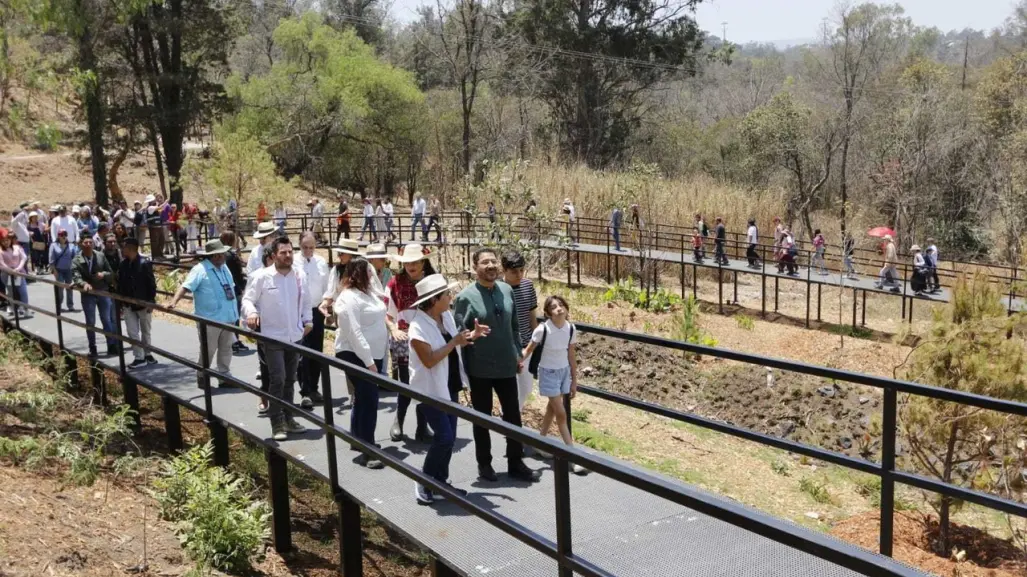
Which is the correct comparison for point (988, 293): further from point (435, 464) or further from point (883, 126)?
point (883, 126)

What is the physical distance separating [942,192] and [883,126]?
15.4 ft

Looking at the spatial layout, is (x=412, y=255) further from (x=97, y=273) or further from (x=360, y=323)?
(x=97, y=273)

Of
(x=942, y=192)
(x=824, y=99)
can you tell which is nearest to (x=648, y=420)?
(x=942, y=192)

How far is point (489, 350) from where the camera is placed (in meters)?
5.76

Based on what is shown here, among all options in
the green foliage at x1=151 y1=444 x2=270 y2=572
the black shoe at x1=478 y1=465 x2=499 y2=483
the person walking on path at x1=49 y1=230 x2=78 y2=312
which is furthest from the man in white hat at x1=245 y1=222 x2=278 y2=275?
the person walking on path at x1=49 y1=230 x2=78 y2=312

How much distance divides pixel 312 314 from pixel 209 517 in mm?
2418

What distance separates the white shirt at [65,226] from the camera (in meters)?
17.9

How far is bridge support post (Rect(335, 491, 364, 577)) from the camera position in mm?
5750

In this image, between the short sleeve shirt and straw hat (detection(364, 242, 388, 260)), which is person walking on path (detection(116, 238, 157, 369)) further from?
straw hat (detection(364, 242, 388, 260))

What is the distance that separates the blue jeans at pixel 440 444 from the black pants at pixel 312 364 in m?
2.54

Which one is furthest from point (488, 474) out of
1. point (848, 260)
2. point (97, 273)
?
point (848, 260)

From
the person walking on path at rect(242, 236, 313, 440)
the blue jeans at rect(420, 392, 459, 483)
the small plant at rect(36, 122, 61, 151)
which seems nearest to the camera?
the blue jeans at rect(420, 392, 459, 483)

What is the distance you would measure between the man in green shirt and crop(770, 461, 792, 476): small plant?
6.78 m

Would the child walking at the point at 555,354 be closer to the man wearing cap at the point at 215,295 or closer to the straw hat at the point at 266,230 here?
the man wearing cap at the point at 215,295
